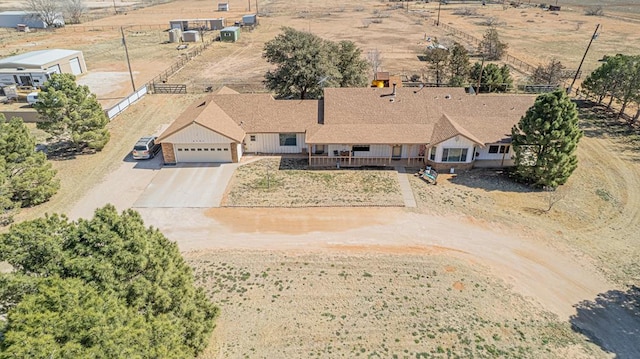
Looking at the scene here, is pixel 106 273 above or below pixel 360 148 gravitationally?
above

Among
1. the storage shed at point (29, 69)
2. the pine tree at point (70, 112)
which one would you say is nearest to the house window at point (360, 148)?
the pine tree at point (70, 112)

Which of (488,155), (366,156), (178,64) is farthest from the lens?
(178,64)

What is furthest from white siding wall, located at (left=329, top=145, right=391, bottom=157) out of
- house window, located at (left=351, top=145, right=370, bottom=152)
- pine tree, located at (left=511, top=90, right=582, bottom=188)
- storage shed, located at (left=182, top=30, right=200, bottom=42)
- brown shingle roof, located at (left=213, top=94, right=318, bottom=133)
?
storage shed, located at (left=182, top=30, right=200, bottom=42)

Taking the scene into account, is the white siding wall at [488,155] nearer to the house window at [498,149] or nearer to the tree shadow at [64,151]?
the house window at [498,149]

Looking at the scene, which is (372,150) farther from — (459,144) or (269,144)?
(269,144)

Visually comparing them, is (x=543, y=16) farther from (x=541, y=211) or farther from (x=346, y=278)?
(x=346, y=278)

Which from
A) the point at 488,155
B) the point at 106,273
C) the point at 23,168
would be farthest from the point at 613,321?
the point at 23,168
